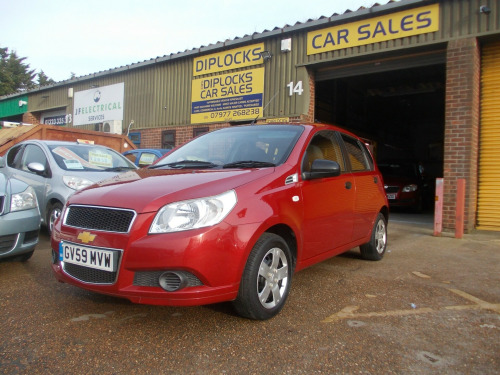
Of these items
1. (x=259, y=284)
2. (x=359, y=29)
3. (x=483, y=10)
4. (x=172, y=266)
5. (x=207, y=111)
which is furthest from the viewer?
(x=207, y=111)

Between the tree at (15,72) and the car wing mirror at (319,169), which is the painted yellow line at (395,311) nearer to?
the car wing mirror at (319,169)

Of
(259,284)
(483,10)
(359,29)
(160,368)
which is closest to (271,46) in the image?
(359,29)

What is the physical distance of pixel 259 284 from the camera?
2.93 metres

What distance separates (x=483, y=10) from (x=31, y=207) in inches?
318

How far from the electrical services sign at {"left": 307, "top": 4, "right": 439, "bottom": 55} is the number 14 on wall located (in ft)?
2.69

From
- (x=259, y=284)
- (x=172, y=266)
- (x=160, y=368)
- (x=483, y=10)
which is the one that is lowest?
(x=160, y=368)

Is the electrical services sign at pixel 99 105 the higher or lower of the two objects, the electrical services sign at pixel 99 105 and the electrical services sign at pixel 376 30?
the lower

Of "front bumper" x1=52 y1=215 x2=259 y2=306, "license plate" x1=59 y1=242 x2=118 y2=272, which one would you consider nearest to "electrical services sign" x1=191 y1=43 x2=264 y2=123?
"license plate" x1=59 y1=242 x2=118 y2=272

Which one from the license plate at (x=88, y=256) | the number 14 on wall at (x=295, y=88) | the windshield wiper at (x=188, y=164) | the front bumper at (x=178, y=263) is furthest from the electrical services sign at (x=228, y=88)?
the front bumper at (x=178, y=263)

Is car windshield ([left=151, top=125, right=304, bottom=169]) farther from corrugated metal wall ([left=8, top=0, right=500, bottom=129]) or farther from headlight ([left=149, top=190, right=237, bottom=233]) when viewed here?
corrugated metal wall ([left=8, top=0, right=500, bottom=129])

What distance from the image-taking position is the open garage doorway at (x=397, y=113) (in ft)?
42.3

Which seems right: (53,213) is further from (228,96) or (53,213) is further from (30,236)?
(228,96)

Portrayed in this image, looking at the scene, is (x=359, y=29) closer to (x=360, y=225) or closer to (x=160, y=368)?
(x=360, y=225)

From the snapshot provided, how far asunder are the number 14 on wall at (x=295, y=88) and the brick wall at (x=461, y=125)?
3.57 metres
